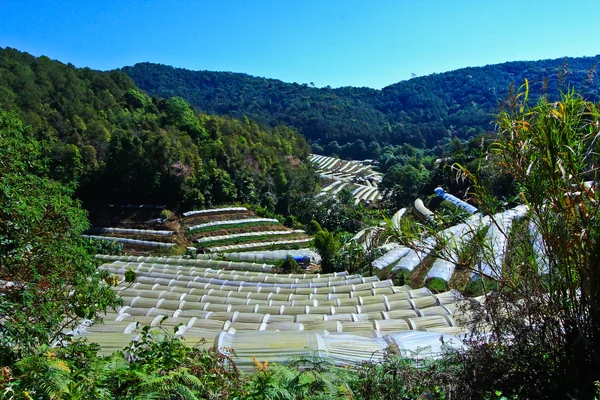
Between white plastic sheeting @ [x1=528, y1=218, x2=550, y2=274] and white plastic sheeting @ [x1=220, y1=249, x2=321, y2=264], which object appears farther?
white plastic sheeting @ [x1=220, y1=249, x2=321, y2=264]

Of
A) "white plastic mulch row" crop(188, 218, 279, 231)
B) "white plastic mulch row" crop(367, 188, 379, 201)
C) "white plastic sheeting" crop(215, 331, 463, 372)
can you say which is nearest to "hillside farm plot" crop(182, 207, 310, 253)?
"white plastic mulch row" crop(188, 218, 279, 231)

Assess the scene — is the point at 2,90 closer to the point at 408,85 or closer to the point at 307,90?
the point at 307,90

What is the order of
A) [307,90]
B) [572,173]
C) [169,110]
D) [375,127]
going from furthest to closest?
[307,90] < [375,127] < [169,110] < [572,173]

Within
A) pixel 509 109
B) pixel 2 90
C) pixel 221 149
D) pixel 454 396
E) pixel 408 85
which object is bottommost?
pixel 454 396

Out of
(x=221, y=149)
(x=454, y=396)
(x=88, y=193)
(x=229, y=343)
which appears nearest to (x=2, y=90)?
(x=88, y=193)

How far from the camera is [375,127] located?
4240 inches

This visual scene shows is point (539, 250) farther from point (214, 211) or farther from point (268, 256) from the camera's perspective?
point (214, 211)

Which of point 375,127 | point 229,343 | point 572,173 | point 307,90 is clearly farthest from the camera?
point 307,90

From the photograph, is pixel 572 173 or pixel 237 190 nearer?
pixel 572 173

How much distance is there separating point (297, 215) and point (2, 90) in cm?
2806

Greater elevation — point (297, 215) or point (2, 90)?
point (2, 90)

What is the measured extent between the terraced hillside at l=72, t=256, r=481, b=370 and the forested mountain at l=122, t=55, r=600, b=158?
251 ft

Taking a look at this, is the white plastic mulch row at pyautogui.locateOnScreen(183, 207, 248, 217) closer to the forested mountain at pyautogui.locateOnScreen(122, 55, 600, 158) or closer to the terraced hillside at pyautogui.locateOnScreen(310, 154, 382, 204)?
the terraced hillside at pyautogui.locateOnScreen(310, 154, 382, 204)

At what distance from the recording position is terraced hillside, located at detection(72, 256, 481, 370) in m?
5.09
